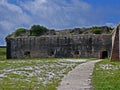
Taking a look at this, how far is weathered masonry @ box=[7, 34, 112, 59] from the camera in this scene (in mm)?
48344

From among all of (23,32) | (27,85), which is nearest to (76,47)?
(23,32)

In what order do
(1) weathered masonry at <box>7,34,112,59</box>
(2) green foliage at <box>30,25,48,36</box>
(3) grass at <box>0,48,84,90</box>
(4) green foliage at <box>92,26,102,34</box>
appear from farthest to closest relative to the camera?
1. (2) green foliage at <box>30,25,48,36</box>
2. (4) green foliage at <box>92,26,102,34</box>
3. (1) weathered masonry at <box>7,34,112,59</box>
4. (3) grass at <box>0,48,84,90</box>

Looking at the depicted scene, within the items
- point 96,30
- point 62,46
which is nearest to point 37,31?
point 96,30

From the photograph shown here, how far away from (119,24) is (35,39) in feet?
71.4

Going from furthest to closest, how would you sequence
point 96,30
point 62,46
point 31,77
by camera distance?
point 96,30
point 62,46
point 31,77

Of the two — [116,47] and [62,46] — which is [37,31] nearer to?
[62,46]

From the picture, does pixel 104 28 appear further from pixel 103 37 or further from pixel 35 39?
pixel 35 39

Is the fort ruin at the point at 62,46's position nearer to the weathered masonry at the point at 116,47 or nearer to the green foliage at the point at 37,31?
the green foliage at the point at 37,31

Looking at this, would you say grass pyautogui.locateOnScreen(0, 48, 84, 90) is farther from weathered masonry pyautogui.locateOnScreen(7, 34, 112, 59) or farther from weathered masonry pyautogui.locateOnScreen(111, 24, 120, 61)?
weathered masonry pyautogui.locateOnScreen(7, 34, 112, 59)

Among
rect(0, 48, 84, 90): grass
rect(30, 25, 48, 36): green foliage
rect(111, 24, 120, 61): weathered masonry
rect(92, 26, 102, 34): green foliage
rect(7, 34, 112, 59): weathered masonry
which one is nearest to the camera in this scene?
rect(0, 48, 84, 90): grass

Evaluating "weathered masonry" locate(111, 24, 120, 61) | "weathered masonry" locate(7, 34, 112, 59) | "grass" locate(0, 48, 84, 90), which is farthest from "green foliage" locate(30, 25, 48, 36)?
"grass" locate(0, 48, 84, 90)

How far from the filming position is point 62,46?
165 ft

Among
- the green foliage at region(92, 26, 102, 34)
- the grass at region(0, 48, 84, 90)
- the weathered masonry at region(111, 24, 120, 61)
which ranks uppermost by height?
the green foliage at region(92, 26, 102, 34)

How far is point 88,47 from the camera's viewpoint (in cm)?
4903
